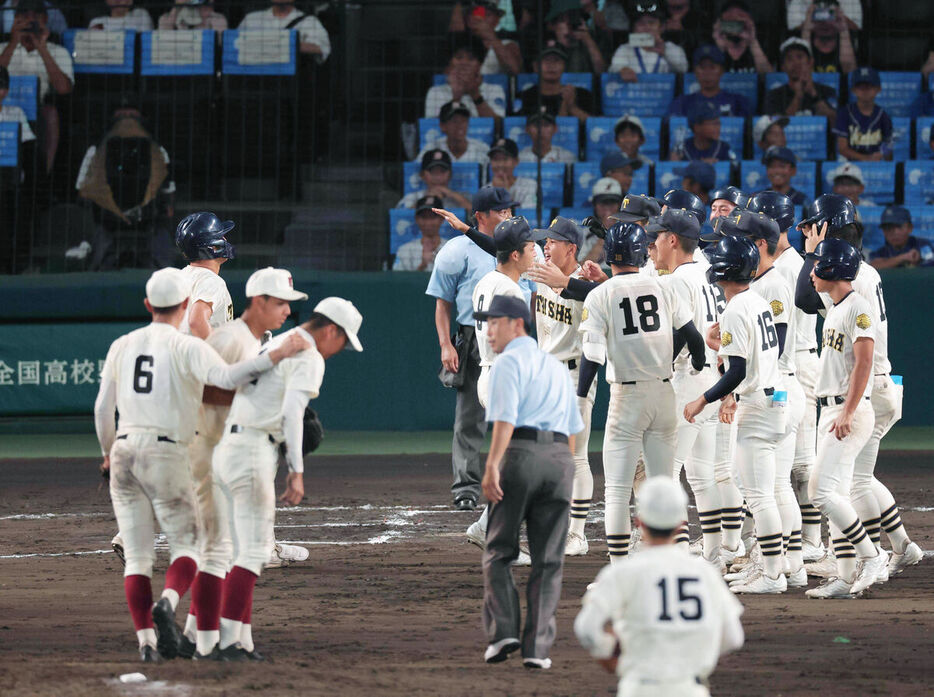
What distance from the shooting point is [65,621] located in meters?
7.38

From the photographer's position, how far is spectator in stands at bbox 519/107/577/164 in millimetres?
16219

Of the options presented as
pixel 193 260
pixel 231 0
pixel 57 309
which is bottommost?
pixel 57 309

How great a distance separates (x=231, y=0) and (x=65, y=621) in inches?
416

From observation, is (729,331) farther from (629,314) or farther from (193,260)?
(193,260)

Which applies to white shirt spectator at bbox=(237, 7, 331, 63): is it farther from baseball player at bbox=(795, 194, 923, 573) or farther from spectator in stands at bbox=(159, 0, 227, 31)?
baseball player at bbox=(795, 194, 923, 573)

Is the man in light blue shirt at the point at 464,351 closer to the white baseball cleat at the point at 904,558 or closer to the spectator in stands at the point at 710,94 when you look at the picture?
the white baseball cleat at the point at 904,558

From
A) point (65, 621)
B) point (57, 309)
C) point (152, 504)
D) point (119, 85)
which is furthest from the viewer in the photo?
point (119, 85)

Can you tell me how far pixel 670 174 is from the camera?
15930 mm

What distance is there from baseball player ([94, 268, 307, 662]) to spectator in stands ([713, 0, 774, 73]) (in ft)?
41.3

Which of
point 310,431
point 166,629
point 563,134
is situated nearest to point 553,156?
point 563,134

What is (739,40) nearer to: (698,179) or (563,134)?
(563,134)

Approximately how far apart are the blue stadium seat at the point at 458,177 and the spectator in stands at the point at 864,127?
4.42 meters

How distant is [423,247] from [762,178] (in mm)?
4061

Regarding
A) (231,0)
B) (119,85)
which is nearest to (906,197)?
(231,0)
